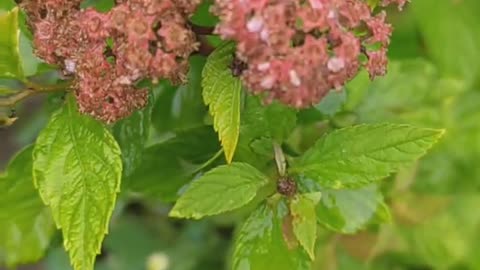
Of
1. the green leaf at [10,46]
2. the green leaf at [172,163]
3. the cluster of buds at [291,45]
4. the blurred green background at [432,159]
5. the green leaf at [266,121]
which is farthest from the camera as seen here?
the blurred green background at [432,159]

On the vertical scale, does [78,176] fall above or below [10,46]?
below

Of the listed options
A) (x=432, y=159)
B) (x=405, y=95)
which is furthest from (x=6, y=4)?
(x=432, y=159)

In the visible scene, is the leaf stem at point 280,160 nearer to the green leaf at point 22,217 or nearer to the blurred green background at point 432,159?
the green leaf at point 22,217

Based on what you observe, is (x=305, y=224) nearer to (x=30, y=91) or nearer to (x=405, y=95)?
(x=30, y=91)

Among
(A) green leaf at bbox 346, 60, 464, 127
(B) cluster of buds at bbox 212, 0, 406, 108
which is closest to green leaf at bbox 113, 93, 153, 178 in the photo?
(B) cluster of buds at bbox 212, 0, 406, 108

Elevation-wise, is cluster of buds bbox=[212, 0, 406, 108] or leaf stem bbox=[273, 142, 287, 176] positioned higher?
cluster of buds bbox=[212, 0, 406, 108]

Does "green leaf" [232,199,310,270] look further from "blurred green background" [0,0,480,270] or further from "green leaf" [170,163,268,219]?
"blurred green background" [0,0,480,270]

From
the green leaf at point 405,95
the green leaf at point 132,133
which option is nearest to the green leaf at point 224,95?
the green leaf at point 132,133
